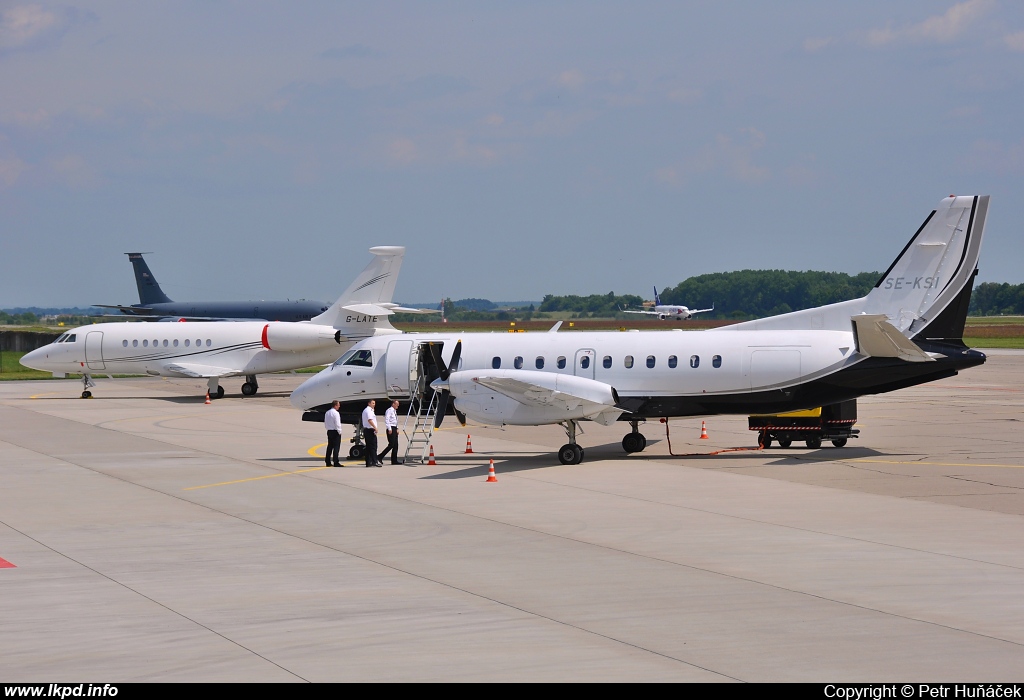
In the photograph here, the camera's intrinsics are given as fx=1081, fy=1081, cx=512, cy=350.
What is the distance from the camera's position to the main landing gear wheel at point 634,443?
26938 mm

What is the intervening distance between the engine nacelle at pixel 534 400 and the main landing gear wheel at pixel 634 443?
2.35 metres

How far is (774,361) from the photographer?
24750mm

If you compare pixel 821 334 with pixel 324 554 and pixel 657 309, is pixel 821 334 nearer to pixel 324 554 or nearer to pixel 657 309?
pixel 324 554

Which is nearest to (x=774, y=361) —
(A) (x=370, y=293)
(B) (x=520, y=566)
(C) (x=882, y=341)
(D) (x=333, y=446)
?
(C) (x=882, y=341)

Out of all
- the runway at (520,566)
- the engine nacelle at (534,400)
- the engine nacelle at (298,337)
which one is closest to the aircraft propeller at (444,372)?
the engine nacelle at (534,400)

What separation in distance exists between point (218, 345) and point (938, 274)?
31937 mm

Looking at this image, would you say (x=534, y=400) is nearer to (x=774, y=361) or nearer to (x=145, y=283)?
(x=774, y=361)

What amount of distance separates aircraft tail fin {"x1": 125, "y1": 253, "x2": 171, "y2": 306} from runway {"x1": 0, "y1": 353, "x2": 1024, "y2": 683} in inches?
2255

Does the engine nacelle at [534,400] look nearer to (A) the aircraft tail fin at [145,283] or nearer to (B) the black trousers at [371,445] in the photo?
(B) the black trousers at [371,445]

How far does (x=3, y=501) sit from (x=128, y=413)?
21271mm

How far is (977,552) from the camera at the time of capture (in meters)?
14.2

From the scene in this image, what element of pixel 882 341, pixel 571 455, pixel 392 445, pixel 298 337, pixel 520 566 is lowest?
pixel 520 566

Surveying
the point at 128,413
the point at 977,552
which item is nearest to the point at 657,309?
the point at 128,413
